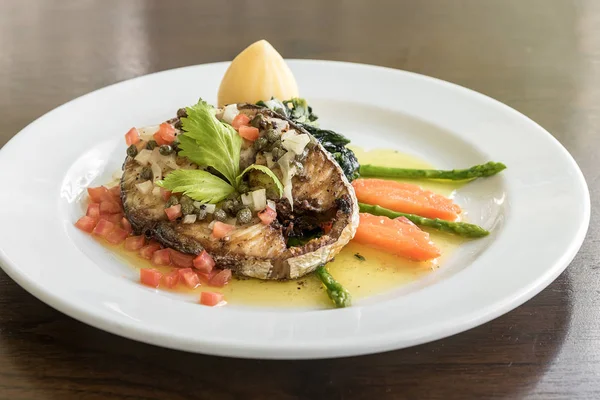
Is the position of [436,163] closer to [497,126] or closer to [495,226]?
[497,126]

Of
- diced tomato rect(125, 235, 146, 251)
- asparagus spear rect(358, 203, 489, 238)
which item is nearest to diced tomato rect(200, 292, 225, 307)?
diced tomato rect(125, 235, 146, 251)

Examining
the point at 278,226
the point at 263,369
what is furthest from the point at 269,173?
the point at 263,369

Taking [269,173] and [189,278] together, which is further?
[269,173]

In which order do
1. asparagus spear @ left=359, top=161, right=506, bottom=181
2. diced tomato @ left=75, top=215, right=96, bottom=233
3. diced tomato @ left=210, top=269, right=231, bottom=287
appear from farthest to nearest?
asparagus spear @ left=359, top=161, right=506, bottom=181
diced tomato @ left=75, top=215, right=96, bottom=233
diced tomato @ left=210, top=269, right=231, bottom=287

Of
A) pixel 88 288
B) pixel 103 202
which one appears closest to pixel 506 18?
pixel 103 202

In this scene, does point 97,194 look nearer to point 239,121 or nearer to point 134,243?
point 134,243

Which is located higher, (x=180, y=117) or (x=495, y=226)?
(x=180, y=117)

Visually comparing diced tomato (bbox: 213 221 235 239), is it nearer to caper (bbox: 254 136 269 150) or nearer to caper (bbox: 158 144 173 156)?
caper (bbox: 254 136 269 150)
